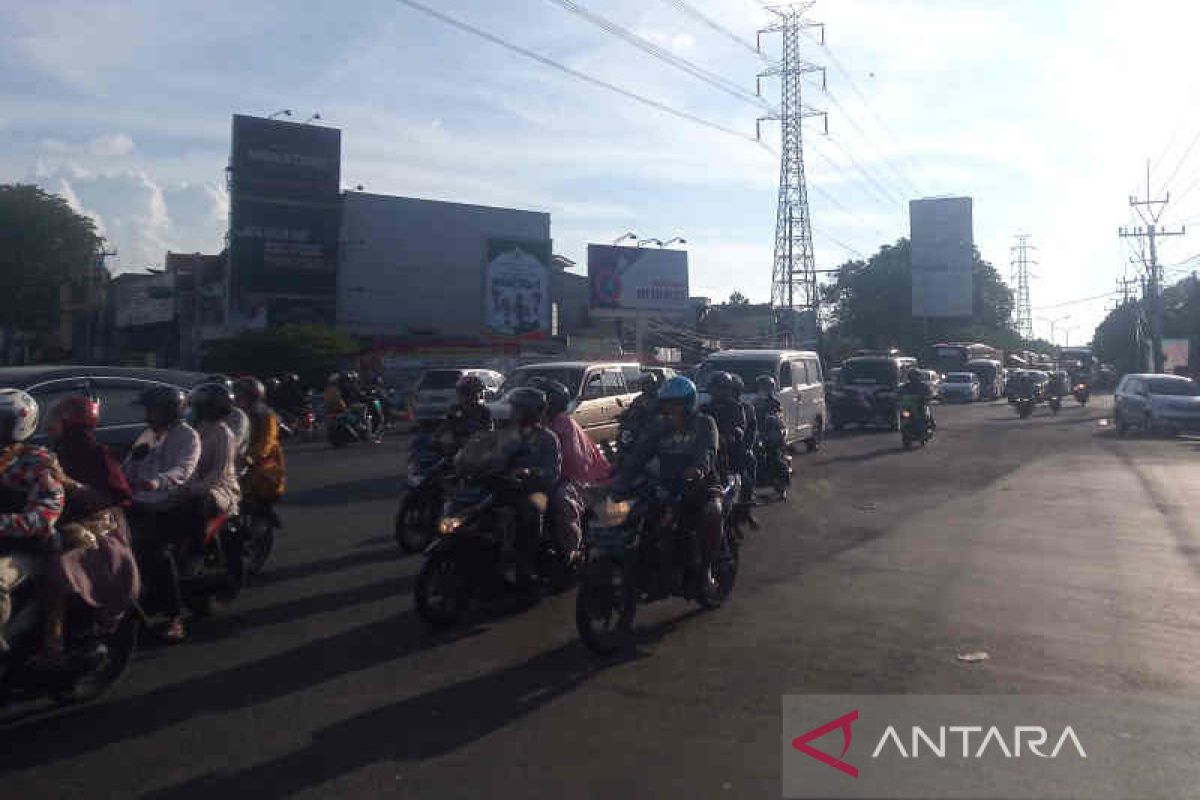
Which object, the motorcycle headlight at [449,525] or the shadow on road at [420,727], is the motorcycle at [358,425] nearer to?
the motorcycle headlight at [449,525]

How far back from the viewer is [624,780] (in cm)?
480

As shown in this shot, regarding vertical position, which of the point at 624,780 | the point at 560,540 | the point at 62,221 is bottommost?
the point at 624,780

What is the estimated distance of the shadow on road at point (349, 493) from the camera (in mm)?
14398

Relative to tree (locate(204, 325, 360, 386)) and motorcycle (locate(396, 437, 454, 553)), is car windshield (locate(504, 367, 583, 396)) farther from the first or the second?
tree (locate(204, 325, 360, 386))

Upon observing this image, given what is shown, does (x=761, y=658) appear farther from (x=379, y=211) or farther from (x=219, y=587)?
(x=379, y=211)

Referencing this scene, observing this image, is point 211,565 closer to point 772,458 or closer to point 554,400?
point 554,400

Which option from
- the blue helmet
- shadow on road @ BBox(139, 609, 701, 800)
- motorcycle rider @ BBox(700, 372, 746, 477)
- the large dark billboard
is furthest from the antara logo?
the large dark billboard

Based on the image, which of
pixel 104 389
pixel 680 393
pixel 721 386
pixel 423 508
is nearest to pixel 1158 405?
pixel 721 386

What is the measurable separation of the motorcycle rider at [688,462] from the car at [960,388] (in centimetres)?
4884

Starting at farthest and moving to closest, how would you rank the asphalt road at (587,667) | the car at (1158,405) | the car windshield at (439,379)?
the car windshield at (439,379) → the car at (1158,405) → the asphalt road at (587,667)

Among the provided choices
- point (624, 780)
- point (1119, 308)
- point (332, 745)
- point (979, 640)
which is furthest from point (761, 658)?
point (1119, 308)

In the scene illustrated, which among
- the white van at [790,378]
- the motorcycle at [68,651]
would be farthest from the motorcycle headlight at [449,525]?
the white van at [790,378]

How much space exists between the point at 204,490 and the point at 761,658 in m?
3.85

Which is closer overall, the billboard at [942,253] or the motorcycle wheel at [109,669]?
the motorcycle wheel at [109,669]
